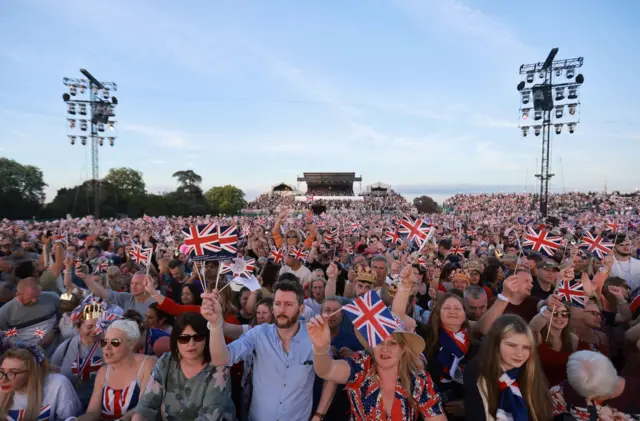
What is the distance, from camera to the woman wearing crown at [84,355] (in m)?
3.40

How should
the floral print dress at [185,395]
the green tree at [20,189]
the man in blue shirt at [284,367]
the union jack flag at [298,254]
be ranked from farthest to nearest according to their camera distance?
the green tree at [20,189] < the union jack flag at [298,254] < the man in blue shirt at [284,367] < the floral print dress at [185,395]

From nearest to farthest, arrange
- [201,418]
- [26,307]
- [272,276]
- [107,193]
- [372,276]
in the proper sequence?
[201,418] < [26,307] < [372,276] < [272,276] < [107,193]

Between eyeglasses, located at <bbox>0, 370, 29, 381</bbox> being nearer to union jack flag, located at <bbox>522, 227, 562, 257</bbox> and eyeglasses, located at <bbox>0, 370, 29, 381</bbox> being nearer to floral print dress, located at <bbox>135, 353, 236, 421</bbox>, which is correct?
floral print dress, located at <bbox>135, 353, 236, 421</bbox>

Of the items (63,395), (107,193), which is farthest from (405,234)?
(107,193)

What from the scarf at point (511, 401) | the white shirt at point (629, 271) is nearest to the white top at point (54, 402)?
the scarf at point (511, 401)

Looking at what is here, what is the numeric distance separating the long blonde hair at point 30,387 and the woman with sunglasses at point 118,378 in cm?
33

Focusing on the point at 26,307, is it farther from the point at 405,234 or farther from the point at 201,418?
the point at 405,234

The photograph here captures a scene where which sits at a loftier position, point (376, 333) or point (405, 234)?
point (405, 234)

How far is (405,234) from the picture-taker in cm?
536

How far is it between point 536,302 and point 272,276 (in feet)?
12.7

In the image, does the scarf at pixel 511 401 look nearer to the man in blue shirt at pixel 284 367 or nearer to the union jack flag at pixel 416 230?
the man in blue shirt at pixel 284 367

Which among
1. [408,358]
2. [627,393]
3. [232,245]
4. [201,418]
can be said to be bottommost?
[201,418]

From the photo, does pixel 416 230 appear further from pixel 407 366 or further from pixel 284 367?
pixel 284 367

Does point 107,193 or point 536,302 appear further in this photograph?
point 107,193
